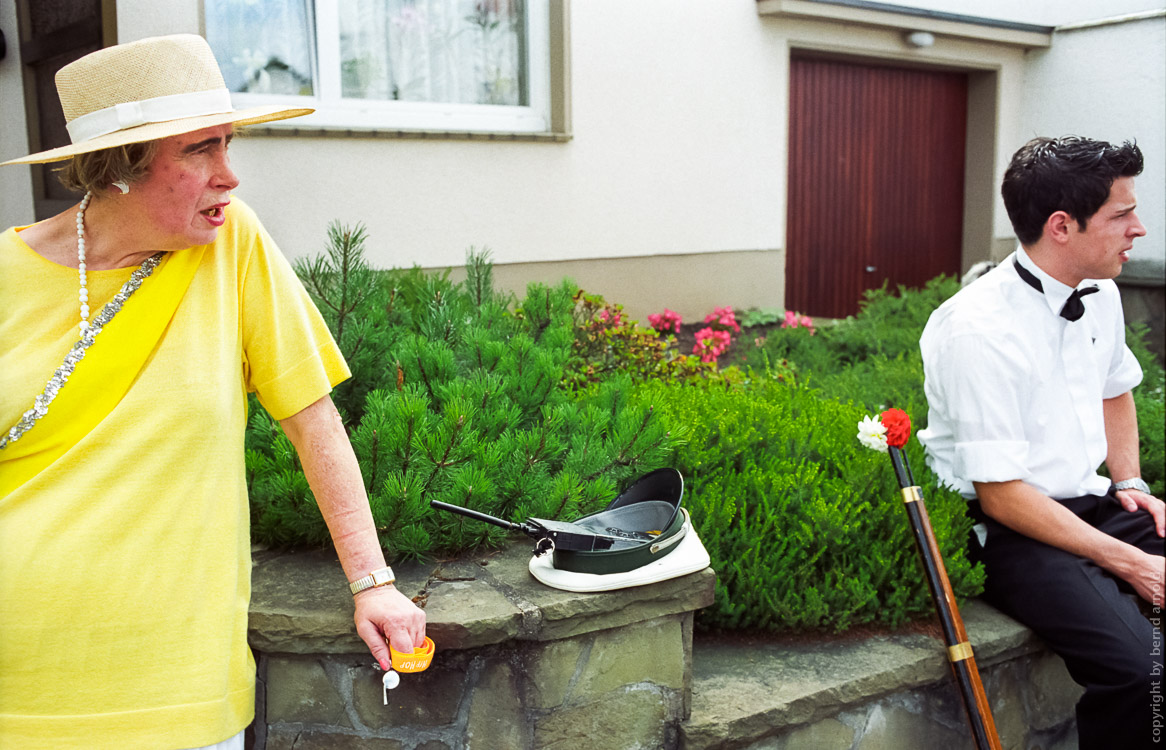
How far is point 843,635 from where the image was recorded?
2.71 meters

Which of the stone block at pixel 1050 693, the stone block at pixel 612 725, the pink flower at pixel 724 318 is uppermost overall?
the pink flower at pixel 724 318

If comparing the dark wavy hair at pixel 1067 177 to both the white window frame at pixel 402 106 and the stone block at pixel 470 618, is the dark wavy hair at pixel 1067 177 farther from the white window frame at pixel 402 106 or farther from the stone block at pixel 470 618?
the white window frame at pixel 402 106

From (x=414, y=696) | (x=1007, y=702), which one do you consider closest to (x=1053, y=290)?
(x=1007, y=702)

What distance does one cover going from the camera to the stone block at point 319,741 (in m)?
2.05

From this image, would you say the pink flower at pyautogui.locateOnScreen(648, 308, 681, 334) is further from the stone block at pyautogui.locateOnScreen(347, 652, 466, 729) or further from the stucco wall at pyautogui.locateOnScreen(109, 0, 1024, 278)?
the stone block at pyautogui.locateOnScreen(347, 652, 466, 729)

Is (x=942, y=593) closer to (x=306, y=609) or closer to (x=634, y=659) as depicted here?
(x=634, y=659)

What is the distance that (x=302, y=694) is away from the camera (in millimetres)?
2049

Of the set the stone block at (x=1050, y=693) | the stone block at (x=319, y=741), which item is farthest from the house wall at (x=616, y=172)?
the stone block at (x=1050, y=693)

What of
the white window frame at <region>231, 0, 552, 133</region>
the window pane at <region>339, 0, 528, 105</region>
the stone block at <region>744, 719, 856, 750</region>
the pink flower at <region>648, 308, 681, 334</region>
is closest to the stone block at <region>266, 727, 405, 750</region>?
the stone block at <region>744, 719, 856, 750</region>

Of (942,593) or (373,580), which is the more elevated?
(373,580)

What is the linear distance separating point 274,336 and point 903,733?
1950 millimetres

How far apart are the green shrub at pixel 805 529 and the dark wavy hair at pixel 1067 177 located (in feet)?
2.65

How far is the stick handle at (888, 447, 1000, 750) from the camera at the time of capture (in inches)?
95.6

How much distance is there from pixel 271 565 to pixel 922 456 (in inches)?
77.4
